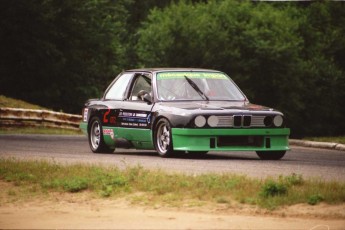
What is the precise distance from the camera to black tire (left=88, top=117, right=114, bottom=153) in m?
19.7

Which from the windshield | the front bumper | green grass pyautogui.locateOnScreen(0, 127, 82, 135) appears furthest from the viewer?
green grass pyautogui.locateOnScreen(0, 127, 82, 135)

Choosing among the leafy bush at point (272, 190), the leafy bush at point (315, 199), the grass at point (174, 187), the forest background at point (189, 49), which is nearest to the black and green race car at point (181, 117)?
the grass at point (174, 187)

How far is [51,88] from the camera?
5922 cm

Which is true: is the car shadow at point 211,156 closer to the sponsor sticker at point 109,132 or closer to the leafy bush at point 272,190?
the sponsor sticker at point 109,132

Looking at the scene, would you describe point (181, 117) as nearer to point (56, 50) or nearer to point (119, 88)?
point (119, 88)

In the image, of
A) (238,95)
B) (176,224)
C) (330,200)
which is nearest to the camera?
(176,224)

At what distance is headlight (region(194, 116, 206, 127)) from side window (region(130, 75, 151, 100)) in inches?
75.1

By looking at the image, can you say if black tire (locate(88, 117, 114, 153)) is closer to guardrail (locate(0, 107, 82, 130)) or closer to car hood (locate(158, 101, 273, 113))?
car hood (locate(158, 101, 273, 113))

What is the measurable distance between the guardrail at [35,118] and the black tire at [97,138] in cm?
1264

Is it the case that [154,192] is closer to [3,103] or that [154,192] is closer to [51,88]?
[3,103]

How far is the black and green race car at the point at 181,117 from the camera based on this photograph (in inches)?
677

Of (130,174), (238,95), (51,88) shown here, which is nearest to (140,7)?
(51,88)

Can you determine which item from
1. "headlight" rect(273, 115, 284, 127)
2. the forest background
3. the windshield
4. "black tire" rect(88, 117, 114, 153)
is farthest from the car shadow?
the forest background

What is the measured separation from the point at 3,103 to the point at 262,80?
37574 mm
